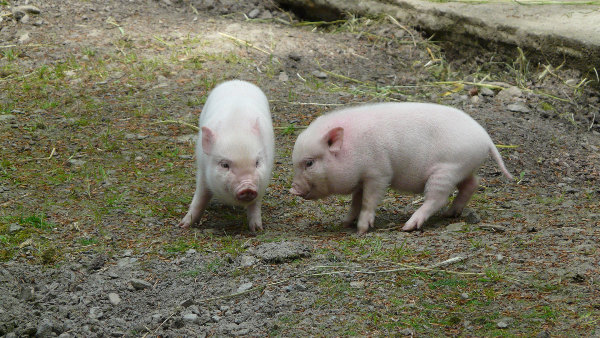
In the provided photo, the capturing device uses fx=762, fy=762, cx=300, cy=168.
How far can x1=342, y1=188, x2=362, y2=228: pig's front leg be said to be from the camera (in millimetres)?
5447

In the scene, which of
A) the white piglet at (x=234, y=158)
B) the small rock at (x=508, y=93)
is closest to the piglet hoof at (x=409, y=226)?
the white piglet at (x=234, y=158)

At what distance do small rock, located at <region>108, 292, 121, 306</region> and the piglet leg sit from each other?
68.8 inches

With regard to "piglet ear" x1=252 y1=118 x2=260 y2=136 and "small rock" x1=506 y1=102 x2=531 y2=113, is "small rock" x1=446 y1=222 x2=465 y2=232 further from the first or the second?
"small rock" x1=506 y1=102 x2=531 y2=113

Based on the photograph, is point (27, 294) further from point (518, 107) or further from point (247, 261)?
point (518, 107)

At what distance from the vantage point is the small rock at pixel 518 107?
757 centimetres

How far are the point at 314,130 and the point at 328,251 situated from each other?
3.32 ft

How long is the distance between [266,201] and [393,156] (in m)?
1.26

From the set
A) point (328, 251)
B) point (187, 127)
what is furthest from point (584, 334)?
point (187, 127)

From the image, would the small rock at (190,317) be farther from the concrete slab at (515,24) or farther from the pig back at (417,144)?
the concrete slab at (515,24)

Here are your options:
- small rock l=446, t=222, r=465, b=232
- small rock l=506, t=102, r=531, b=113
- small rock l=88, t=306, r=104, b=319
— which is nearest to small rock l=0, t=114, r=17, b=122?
small rock l=88, t=306, r=104, b=319

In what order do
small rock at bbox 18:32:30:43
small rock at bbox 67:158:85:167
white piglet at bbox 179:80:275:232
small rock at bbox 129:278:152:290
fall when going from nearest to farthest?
small rock at bbox 129:278:152:290, white piglet at bbox 179:80:275:232, small rock at bbox 67:158:85:167, small rock at bbox 18:32:30:43

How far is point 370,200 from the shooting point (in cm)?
521

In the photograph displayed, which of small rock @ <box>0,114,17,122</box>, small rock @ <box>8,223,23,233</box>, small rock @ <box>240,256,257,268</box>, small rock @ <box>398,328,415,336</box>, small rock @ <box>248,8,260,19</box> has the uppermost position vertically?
small rock @ <box>398,328,415,336</box>

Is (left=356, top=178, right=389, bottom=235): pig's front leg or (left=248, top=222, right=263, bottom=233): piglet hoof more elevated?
(left=356, top=178, right=389, bottom=235): pig's front leg
